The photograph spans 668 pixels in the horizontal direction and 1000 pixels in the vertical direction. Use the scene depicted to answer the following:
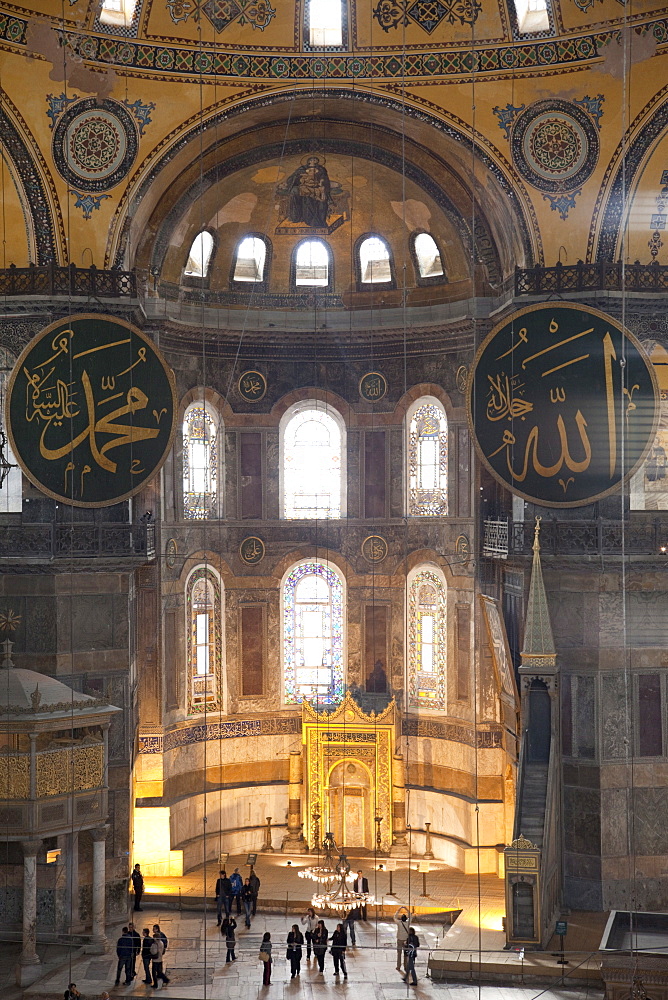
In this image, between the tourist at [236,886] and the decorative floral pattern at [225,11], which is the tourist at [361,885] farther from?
the decorative floral pattern at [225,11]

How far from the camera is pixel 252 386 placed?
16844 millimetres

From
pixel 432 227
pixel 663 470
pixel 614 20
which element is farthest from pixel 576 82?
pixel 663 470

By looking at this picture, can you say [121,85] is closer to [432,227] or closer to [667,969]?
[432,227]

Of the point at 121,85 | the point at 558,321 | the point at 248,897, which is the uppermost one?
the point at 121,85

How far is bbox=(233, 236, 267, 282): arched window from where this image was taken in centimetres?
A: 1672

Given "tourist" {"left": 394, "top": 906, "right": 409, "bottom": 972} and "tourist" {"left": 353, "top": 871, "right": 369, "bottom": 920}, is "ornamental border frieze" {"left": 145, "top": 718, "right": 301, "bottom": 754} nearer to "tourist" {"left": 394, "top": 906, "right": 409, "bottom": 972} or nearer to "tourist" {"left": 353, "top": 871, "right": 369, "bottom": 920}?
"tourist" {"left": 353, "top": 871, "right": 369, "bottom": 920}

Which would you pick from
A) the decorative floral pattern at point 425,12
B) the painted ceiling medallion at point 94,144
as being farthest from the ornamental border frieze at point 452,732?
the decorative floral pattern at point 425,12

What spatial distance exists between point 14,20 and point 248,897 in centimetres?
983

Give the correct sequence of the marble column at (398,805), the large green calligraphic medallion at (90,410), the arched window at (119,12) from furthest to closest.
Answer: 1. the marble column at (398,805)
2. the arched window at (119,12)
3. the large green calligraphic medallion at (90,410)

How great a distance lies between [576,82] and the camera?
13.9m

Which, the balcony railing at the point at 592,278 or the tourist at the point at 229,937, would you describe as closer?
the tourist at the point at 229,937

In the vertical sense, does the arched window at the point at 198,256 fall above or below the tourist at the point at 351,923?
above

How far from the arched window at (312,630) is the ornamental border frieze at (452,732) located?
3.82 feet

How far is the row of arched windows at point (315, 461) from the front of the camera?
16.6 metres
